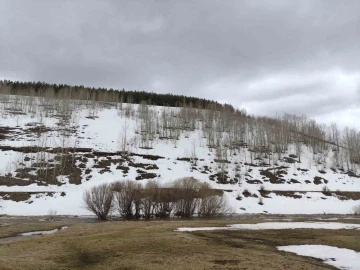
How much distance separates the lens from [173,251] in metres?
14.2

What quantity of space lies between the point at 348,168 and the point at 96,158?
5597cm

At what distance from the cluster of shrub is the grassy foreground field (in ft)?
60.3

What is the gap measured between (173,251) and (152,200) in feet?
80.1

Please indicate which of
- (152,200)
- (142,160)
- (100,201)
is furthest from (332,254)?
(142,160)

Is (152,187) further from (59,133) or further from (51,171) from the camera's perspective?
(59,133)

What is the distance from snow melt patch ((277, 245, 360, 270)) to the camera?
12.8m

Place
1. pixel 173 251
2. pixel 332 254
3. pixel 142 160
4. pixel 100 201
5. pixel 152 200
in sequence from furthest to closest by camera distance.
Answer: pixel 142 160, pixel 152 200, pixel 100 201, pixel 332 254, pixel 173 251

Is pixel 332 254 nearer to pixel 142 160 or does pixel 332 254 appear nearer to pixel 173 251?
pixel 173 251

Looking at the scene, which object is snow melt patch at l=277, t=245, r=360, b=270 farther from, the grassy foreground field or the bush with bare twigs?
the bush with bare twigs

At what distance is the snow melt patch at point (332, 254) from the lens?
12844 millimetres

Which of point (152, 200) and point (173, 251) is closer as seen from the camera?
point (173, 251)

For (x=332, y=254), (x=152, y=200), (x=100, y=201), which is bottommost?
(x=332, y=254)

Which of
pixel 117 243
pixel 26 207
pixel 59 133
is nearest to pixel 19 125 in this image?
pixel 59 133

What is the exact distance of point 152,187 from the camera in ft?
129
